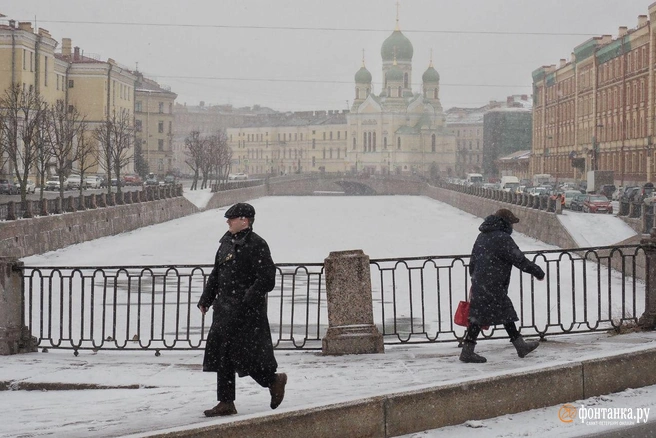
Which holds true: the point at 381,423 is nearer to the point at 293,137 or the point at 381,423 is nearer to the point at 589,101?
the point at 589,101

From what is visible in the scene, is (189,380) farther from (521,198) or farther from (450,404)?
(521,198)

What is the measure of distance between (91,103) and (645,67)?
1738 inches

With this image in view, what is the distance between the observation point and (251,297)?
820 centimetres

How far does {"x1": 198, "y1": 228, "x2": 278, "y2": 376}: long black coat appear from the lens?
8195mm

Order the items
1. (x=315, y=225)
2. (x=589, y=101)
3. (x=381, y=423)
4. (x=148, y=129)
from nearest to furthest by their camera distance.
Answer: (x=381, y=423), (x=315, y=225), (x=589, y=101), (x=148, y=129)

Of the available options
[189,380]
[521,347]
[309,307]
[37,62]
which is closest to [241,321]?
[189,380]

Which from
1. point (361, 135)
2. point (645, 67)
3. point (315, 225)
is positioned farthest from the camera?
point (361, 135)

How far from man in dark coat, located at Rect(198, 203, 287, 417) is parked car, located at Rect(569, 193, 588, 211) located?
47.5 metres

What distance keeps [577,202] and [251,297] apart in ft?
160

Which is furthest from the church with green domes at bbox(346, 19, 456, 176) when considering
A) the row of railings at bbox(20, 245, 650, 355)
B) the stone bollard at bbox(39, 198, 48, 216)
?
the row of railings at bbox(20, 245, 650, 355)

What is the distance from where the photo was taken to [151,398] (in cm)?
938

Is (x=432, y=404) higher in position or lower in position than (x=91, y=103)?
lower

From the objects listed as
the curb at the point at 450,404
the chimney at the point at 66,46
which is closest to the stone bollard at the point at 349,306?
the curb at the point at 450,404

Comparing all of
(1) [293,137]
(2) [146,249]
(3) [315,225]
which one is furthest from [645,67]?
(1) [293,137]
